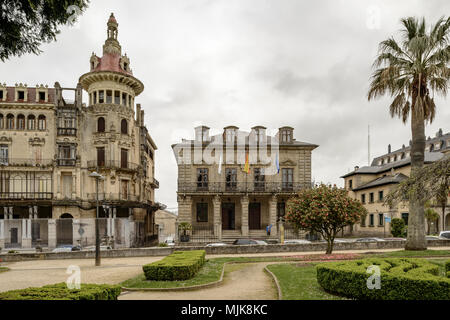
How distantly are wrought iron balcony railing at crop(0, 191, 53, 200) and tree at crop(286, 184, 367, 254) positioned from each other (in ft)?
98.5

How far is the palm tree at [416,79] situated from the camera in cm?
1880

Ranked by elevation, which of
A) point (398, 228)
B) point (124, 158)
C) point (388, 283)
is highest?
point (124, 158)

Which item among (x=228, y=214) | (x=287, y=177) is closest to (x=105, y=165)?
(x=228, y=214)

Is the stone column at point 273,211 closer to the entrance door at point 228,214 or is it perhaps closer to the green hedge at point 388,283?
the entrance door at point 228,214

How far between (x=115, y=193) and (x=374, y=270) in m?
34.2

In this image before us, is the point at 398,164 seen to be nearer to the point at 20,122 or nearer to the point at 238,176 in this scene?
the point at 238,176

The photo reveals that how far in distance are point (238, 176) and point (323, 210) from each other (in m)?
22.3

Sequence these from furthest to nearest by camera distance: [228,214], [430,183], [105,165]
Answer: [228,214] < [105,165] < [430,183]

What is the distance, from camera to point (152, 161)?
2196 inches

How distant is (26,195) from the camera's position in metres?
36.5

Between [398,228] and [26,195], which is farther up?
[26,195]

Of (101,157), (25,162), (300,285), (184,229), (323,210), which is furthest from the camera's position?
(101,157)

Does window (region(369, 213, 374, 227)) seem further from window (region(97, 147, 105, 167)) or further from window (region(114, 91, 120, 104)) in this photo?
window (region(114, 91, 120, 104))
